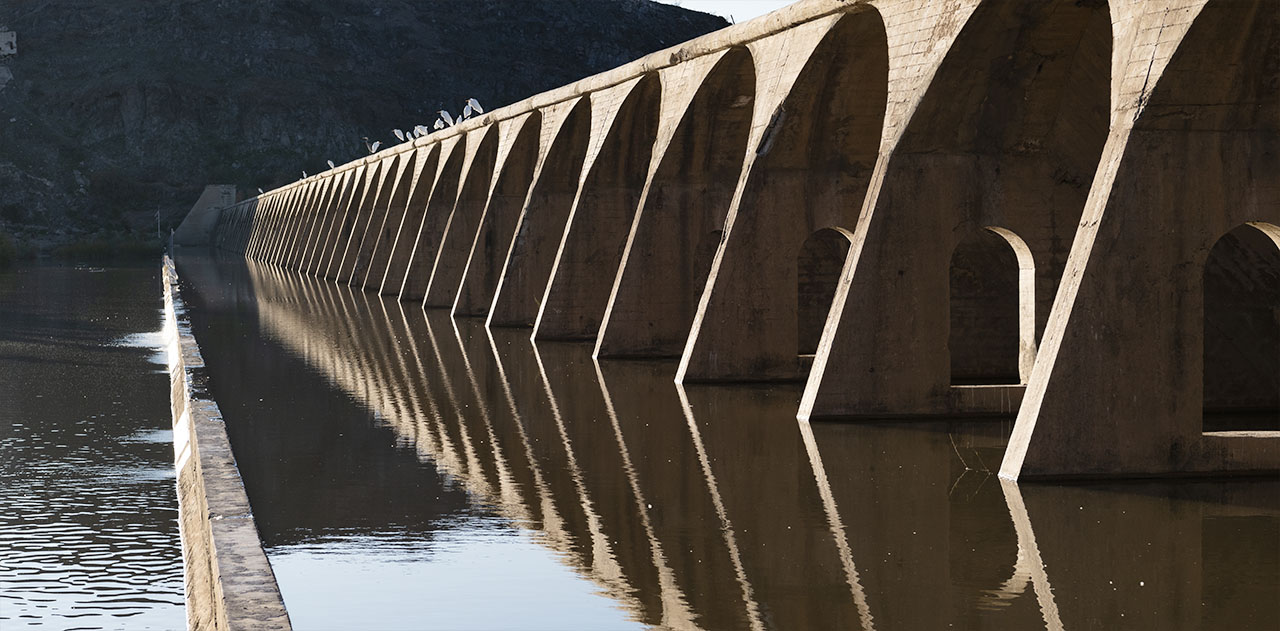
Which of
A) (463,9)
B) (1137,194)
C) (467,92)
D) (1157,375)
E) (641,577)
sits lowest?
(641,577)

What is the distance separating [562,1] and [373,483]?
13639 cm

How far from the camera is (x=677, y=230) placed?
1930 cm

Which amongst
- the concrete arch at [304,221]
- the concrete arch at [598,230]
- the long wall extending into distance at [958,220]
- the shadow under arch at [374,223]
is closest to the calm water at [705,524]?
the long wall extending into distance at [958,220]

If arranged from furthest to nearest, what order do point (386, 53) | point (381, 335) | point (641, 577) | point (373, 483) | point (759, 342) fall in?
point (386, 53) → point (381, 335) → point (759, 342) → point (373, 483) → point (641, 577)

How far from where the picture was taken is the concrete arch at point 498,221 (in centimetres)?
2772

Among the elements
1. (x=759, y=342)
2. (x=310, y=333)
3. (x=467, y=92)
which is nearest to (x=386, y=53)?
(x=467, y=92)

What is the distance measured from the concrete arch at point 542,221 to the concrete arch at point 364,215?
51.3 feet

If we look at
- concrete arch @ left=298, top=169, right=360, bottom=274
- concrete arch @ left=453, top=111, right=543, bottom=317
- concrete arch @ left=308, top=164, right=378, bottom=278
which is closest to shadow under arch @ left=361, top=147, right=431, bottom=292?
concrete arch @ left=308, top=164, right=378, bottom=278

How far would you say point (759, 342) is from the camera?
16.2m

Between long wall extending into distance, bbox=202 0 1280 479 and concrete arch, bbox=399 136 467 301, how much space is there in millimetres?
8099

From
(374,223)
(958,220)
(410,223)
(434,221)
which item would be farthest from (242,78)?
(958,220)

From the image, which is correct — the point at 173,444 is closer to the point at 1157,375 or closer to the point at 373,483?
the point at 373,483

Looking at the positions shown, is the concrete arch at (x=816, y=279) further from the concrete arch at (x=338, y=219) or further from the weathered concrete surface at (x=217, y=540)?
the concrete arch at (x=338, y=219)

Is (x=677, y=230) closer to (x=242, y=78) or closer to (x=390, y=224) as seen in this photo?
(x=390, y=224)
